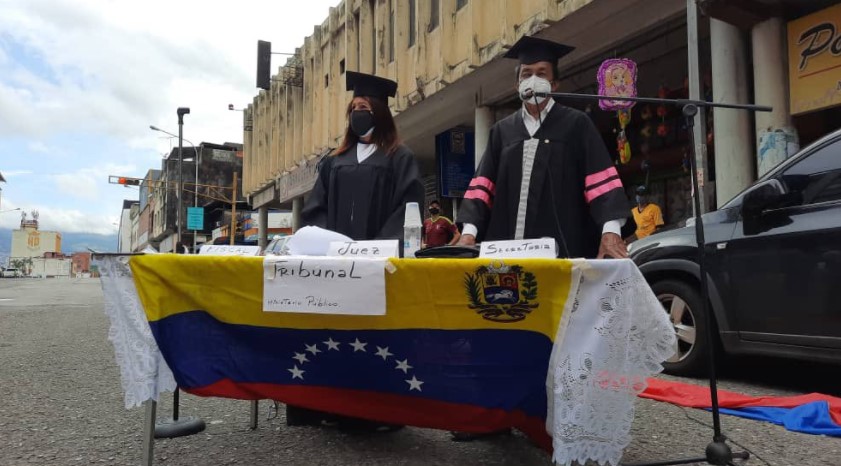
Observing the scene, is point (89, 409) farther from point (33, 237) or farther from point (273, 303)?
point (33, 237)

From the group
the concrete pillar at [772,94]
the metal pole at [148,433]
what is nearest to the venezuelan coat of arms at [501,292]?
the metal pole at [148,433]

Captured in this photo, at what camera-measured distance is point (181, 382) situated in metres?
2.33

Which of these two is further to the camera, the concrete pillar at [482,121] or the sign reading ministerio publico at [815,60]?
the concrete pillar at [482,121]

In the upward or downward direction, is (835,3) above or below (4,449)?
above

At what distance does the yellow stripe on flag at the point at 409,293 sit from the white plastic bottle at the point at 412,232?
0.53 m

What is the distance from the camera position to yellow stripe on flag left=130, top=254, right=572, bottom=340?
1959 mm

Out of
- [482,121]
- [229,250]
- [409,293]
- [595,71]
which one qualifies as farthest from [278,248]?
[482,121]

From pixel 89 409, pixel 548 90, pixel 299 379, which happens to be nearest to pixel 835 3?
pixel 548 90

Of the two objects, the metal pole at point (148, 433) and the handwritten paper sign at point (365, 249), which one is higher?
the handwritten paper sign at point (365, 249)

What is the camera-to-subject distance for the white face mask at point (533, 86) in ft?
9.16

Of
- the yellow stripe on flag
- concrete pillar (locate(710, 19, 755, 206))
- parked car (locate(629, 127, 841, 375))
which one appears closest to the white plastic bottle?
the yellow stripe on flag

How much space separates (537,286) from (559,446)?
52 centimetres

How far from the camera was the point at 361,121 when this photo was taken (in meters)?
3.23

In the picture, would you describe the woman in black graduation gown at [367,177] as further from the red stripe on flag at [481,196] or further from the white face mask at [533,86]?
the white face mask at [533,86]
